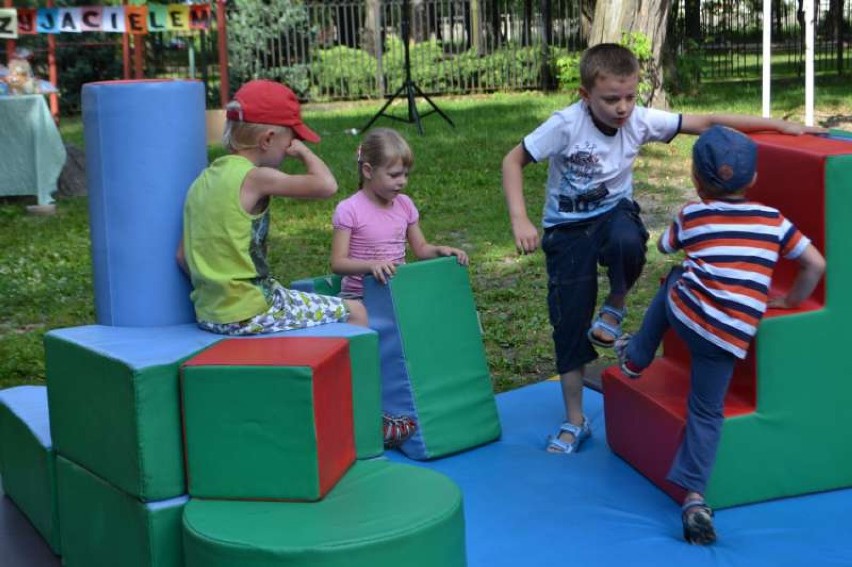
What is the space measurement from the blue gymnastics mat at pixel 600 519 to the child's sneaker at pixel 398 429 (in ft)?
0.24

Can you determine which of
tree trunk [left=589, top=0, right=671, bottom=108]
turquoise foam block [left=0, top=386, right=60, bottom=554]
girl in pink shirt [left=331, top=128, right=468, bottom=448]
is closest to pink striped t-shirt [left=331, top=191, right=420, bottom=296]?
girl in pink shirt [left=331, top=128, right=468, bottom=448]

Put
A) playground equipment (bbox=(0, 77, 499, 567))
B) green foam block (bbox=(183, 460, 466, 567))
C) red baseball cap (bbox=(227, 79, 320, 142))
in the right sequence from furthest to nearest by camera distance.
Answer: red baseball cap (bbox=(227, 79, 320, 142)), playground equipment (bbox=(0, 77, 499, 567)), green foam block (bbox=(183, 460, 466, 567))

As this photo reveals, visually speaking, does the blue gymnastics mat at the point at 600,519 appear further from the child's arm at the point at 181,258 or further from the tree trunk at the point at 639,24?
the tree trunk at the point at 639,24

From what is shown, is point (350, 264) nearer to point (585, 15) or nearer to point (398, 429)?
point (398, 429)

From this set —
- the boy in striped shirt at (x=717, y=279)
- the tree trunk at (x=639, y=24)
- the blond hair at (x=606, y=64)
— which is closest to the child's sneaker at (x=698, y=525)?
the boy in striped shirt at (x=717, y=279)

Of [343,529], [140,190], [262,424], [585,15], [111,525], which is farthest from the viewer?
[585,15]

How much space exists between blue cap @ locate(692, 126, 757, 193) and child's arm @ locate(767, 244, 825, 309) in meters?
0.31

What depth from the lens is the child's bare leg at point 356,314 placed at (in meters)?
4.41

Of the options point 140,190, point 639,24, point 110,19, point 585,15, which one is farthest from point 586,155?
point 585,15

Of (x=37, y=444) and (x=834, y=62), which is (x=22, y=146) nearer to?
(x=37, y=444)

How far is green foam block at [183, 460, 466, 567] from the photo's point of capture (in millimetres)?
3047

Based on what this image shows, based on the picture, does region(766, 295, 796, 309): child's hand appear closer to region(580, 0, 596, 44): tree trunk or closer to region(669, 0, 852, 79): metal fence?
region(669, 0, 852, 79): metal fence

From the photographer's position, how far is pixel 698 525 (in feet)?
12.5

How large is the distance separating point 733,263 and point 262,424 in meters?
1.56
